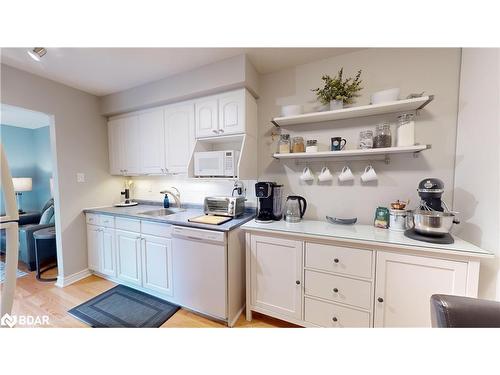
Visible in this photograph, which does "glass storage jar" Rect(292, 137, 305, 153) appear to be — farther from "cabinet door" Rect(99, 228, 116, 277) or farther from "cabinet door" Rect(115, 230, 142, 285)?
"cabinet door" Rect(99, 228, 116, 277)

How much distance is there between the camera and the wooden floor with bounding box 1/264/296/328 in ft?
5.26

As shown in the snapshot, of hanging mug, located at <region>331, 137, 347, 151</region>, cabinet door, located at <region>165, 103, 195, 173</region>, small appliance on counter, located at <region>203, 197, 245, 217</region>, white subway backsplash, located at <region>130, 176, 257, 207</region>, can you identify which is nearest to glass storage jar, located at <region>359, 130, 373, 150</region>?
hanging mug, located at <region>331, 137, 347, 151</region>

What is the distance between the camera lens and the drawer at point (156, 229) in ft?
5.94

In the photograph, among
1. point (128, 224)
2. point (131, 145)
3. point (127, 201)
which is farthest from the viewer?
point (127, 201)

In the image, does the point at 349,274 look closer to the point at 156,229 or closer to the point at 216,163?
the point at 216,163

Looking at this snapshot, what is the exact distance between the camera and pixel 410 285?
1.16 metres

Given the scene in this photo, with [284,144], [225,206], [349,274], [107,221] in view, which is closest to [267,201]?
[225,206]

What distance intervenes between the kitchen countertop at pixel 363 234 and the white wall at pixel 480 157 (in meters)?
0.13

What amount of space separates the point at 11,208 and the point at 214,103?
1592mm

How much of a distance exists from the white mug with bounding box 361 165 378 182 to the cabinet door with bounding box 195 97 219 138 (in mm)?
1436

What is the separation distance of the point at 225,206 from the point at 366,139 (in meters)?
1.42

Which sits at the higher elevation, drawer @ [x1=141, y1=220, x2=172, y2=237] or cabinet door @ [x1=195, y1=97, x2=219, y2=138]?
cabinet door @ [x1=195, y1=97, x2=219, y2=138]

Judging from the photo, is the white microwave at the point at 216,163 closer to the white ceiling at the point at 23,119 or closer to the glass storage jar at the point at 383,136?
the glass storage jar at the point at 383,136

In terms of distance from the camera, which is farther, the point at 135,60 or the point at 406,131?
the point at 135,60
